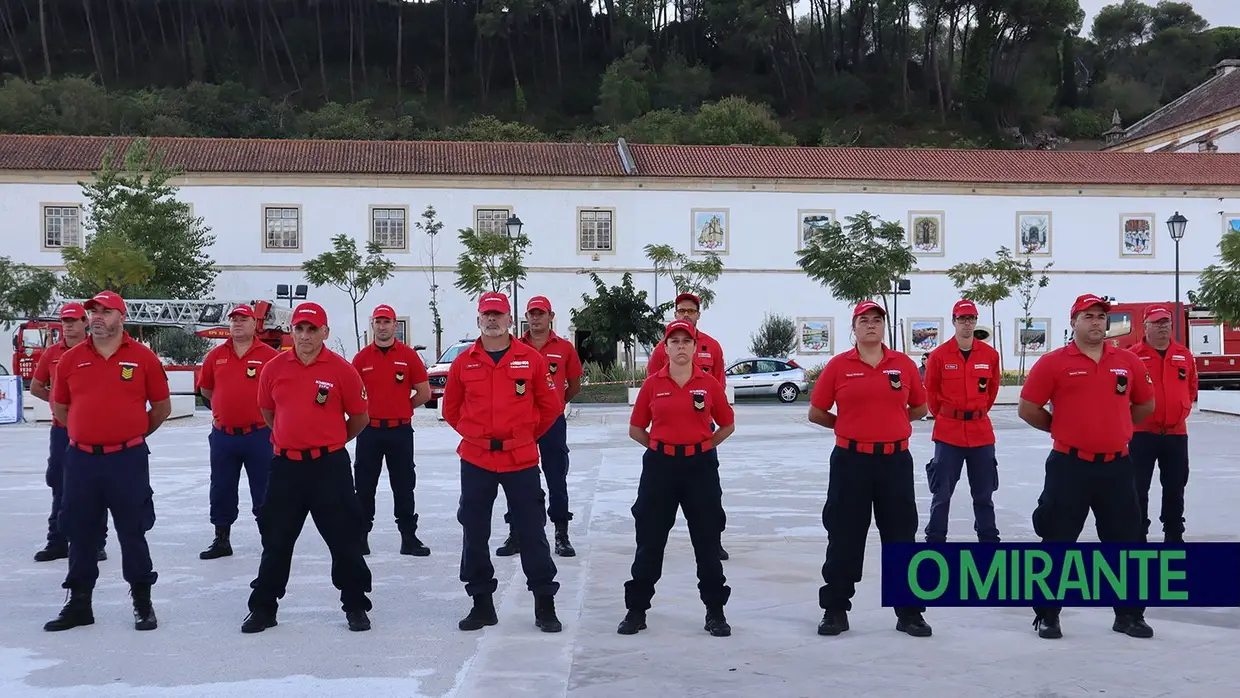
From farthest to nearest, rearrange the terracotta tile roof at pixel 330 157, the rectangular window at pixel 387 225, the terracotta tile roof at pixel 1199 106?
the terracotta tile roof at pixel 1199 106 < the rectangular window at pixel 387 225 < the terracotta tile roof at pixel 330 157

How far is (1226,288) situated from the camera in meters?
27.6

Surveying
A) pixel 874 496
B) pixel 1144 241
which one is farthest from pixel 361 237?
pixel 874 496

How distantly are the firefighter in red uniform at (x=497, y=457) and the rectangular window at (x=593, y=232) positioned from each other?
39719mm

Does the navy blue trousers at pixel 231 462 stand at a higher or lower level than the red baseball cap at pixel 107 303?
lower

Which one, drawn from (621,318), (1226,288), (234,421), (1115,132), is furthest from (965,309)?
(1115,132)

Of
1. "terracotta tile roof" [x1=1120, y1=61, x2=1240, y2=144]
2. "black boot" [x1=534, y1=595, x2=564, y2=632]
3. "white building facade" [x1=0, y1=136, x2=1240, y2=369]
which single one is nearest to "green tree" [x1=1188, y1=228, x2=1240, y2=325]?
"white building facade" [x1=0, y1=136, x2=1240, y2=369]

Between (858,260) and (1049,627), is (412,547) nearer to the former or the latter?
(1049,627)

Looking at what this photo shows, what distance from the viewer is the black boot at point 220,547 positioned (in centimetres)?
941

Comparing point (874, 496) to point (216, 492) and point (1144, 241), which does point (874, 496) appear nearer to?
point (216, 492)

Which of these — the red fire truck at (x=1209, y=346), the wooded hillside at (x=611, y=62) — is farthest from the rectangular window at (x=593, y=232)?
the wooded hillside at (x=611, y=62)

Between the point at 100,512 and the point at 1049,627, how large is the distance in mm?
5509

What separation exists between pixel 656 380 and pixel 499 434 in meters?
1.00

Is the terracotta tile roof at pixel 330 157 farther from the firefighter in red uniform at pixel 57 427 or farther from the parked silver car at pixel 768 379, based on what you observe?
the firefighter in red uniform at pixel 57 427

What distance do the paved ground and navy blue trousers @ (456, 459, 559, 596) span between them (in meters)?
0.31
